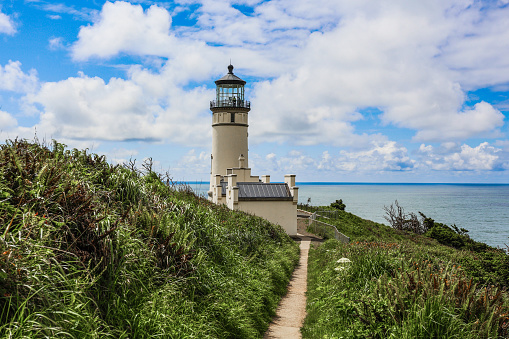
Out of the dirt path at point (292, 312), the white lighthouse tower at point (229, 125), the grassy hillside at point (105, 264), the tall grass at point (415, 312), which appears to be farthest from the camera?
the white lighthouse tower at point (229, 125)

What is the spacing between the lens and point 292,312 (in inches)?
412

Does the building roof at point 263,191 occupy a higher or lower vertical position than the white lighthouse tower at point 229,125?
lower

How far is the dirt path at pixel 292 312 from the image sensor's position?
8800mm

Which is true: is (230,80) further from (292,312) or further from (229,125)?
(292,312)

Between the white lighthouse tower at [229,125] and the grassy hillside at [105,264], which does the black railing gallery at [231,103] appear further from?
the grassy hillside at [105,264]

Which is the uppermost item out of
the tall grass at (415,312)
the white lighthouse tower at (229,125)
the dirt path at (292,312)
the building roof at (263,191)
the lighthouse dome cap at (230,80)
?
the lighthouse dome cap at (230,80)

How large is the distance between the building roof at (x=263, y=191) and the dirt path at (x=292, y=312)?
42.5 ft

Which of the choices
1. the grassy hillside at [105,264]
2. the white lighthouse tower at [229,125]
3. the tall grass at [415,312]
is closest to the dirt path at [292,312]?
the grassy hillside at [105,264]

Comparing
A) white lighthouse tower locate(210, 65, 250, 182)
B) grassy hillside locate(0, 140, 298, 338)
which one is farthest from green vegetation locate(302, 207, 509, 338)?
white lighthouse tower locate(210, 65, 250, 182)

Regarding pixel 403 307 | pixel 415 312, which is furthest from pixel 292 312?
pixel 415 312

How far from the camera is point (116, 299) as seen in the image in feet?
19.7

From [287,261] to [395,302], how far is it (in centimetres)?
936

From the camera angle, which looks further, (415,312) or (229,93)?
(229,93)

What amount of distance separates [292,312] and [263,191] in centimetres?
1880
